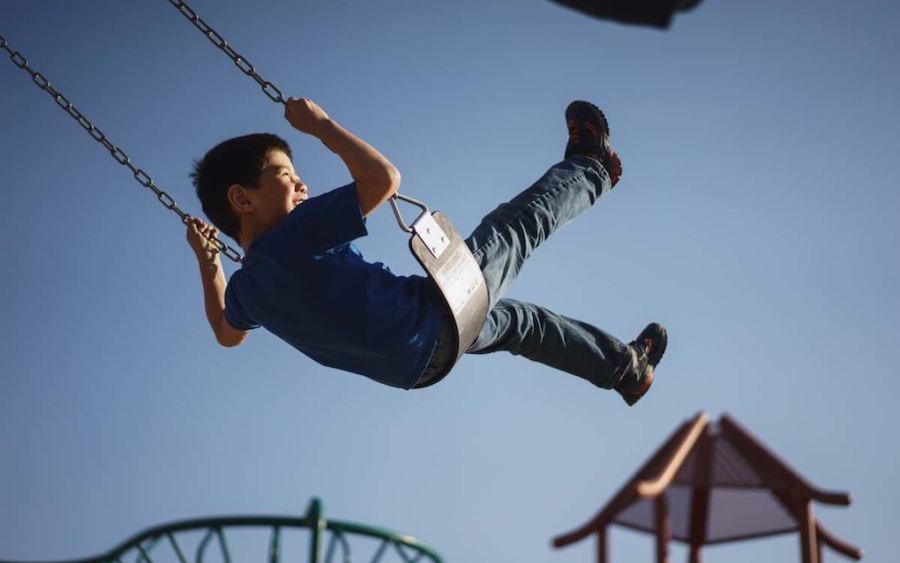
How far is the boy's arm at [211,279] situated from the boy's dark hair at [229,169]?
Answer: 195 mm

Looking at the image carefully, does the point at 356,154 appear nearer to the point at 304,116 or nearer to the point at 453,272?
the point at 304,116

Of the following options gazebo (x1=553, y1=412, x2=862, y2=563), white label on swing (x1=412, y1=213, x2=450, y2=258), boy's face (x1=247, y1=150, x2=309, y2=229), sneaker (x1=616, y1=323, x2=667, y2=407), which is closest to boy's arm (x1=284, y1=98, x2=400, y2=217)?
white label on swing (x1=412, y1=213, x2=450, y2=258)

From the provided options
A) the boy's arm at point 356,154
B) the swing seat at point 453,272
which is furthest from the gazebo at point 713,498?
the boy's arm at point 356,154

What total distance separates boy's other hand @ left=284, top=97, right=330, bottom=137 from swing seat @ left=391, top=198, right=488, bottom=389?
357mm

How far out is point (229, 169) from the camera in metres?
4.82

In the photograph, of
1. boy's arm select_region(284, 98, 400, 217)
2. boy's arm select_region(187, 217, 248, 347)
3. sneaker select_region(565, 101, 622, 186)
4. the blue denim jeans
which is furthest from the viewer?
boy's arm select_region(187, 217, 248, 347)

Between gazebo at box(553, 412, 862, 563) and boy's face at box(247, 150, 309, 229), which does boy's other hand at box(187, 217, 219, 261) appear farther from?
gazebo at box(553, 412, 862, 563)

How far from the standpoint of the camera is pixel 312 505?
15.2 feet

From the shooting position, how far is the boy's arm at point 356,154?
167 inches

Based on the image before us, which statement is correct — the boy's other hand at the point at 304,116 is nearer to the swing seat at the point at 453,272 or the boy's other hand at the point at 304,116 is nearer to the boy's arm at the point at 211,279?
the swing seat at the point at 453,272

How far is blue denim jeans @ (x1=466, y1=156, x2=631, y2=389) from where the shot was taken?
471 centimetres

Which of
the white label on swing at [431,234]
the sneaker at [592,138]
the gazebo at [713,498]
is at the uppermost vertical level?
the sneaker at [592,138]

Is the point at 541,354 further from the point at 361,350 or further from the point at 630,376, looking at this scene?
the point at 361,350

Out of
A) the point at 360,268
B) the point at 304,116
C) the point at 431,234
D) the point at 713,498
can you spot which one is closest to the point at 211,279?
the point at 360,268
